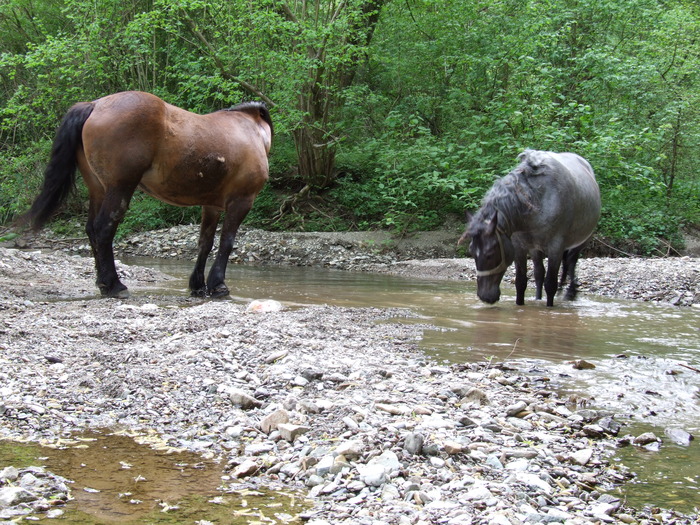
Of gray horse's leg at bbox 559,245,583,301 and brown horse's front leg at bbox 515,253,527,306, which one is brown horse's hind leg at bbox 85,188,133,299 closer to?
brown horse's front leg at bbox 515,253,527,306

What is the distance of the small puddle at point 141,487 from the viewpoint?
204 centimetres

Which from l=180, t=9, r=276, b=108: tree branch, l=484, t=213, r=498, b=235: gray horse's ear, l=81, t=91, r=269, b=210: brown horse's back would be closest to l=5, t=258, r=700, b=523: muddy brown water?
l=484, t=213, r=498, b=235: gray horse's ear

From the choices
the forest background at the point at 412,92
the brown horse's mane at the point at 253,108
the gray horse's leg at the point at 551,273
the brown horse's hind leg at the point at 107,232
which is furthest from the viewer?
the forest background at the point at 412,92

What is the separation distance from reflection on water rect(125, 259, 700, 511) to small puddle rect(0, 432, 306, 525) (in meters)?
1.36

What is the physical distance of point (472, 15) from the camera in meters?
14.0

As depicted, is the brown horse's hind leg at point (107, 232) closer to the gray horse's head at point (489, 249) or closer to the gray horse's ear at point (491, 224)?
the gray horse's head at point (489, 249)

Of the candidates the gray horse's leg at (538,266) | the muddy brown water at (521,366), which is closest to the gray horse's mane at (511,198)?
the gray horse's leg at (538,266)

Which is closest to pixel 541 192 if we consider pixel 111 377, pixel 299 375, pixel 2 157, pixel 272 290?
pixel 272 290

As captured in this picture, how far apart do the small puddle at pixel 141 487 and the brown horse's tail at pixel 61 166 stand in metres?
4.35

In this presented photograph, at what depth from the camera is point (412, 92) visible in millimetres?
15742

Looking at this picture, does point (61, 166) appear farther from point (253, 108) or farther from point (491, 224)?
point (491, 224)

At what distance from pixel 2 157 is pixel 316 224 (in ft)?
27.0

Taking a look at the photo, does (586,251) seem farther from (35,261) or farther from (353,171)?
(35,261)

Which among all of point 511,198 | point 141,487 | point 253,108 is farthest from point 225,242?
point 141,487
